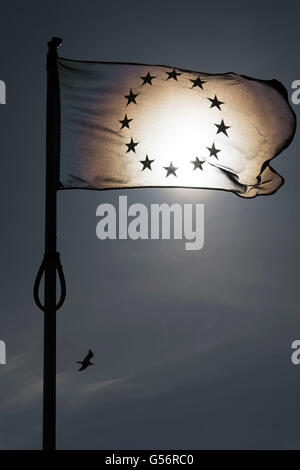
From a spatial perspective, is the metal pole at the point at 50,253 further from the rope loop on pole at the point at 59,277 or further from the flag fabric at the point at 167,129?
the flag fabric at the point at 167,129

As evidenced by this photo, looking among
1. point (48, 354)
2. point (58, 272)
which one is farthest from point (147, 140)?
point (48, 354)

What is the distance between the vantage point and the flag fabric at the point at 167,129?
13898 millimetres

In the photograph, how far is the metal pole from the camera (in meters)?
9.98

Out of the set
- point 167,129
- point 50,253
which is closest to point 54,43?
point 50,253

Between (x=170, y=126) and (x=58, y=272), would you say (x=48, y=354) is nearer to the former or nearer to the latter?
(x=58, y=272)

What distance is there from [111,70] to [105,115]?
822 mm

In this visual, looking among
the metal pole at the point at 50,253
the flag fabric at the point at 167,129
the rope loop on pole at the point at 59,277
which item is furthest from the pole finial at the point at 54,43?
the rope loop on pole at the point at 59,277

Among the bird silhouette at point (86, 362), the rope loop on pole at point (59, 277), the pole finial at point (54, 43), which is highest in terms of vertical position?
the pole finial at point (54, 43)

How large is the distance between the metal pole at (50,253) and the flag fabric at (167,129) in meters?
1.22

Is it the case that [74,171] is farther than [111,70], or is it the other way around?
[111,70]

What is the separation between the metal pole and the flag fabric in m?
1.22

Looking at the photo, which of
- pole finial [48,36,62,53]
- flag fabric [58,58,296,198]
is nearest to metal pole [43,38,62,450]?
pole finial [48,36,62,53]

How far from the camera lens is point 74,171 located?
13.6 metres

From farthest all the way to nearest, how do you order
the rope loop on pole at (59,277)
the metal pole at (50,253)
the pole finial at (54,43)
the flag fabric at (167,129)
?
the flag fabric at (167,129) < the pole finial at (54,43) < the rope loop on pole at (59,277) < the metal pole at (50,253)
